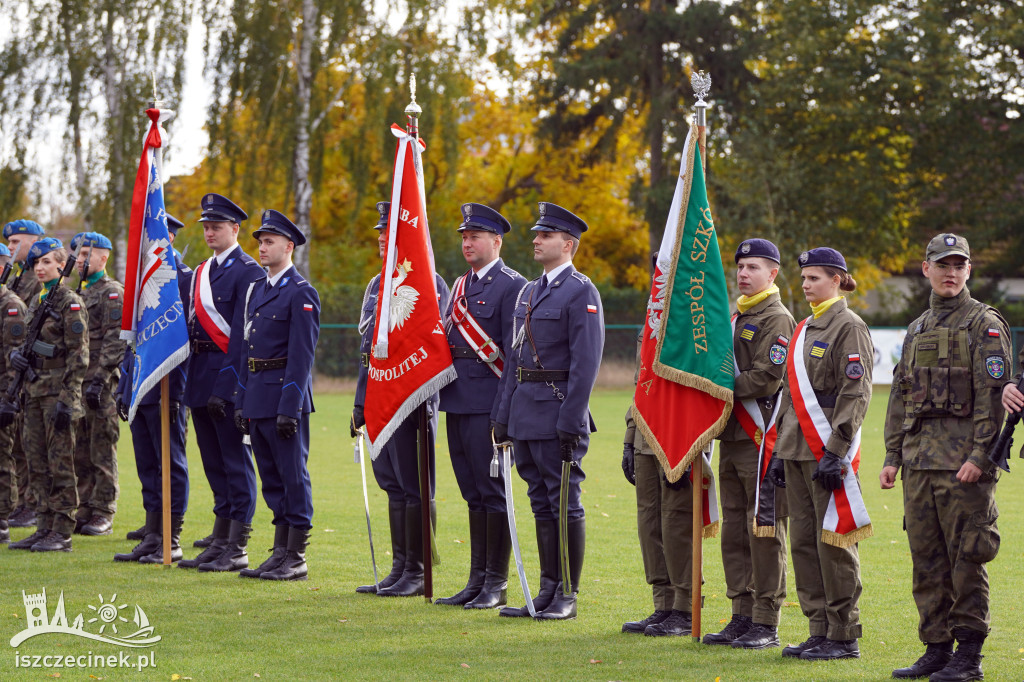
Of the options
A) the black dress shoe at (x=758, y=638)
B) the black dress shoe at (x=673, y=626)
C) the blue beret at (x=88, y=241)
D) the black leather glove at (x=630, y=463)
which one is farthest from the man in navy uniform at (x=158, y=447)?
the black dress shoe at (x=758, y=638)

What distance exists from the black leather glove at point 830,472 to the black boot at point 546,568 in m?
1.67

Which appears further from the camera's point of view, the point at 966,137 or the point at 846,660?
the point at 966,137

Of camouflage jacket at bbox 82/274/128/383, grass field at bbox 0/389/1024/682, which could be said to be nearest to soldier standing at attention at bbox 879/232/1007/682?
grass field at bbox 0/389/1024/682

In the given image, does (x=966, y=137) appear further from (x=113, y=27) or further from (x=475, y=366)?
(x=475, y=366)

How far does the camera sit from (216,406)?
8375 millimetres

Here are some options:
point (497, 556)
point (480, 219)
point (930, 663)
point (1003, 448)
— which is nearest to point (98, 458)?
point (497, 556)

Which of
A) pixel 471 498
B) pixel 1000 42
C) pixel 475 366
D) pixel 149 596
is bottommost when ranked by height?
pixel 149 596

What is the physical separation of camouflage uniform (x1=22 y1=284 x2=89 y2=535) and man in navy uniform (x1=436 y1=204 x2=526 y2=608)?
3.29m

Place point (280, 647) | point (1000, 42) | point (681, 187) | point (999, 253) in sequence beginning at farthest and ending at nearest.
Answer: point (999, 253), point (1000, 42), point (681, 187), point (280, 647)

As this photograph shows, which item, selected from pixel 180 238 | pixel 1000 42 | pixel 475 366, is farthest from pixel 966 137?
pixel 475 366

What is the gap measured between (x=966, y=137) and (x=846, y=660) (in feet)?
98.9

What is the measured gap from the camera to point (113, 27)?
2434cm

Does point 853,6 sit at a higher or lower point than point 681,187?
higher

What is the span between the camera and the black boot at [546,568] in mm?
6898
